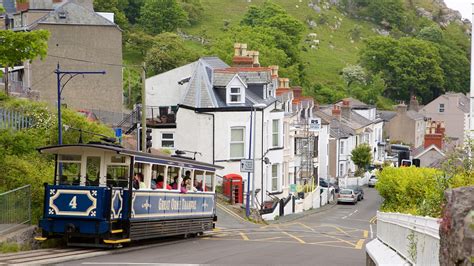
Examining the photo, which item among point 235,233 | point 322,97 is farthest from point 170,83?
point 322,97

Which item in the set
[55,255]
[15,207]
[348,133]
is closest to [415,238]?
[55,255]

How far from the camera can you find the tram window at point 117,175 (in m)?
25.1

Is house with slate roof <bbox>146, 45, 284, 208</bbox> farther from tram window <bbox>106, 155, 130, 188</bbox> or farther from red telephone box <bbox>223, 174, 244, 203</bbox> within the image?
tram window <bbox>106, 155, 130, 188</bbox>

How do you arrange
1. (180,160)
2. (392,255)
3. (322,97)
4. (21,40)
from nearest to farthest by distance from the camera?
(392,255)
(21,40)
(180,160)
(322,97)

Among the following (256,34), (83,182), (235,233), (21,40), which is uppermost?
(256,34)

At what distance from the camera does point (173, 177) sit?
2902 centimetres

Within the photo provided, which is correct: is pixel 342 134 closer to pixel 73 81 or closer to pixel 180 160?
pixel 73 81

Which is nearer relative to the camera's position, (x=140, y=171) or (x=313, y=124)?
(x=140, y=171)

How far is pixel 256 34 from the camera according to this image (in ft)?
430

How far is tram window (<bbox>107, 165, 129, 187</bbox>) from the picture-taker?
25.1m

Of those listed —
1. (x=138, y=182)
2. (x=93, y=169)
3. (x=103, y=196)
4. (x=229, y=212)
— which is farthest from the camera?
(x=229, y=212)

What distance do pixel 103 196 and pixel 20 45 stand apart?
4.35m

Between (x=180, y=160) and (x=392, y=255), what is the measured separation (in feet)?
48.2

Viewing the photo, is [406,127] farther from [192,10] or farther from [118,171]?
[118,171]
